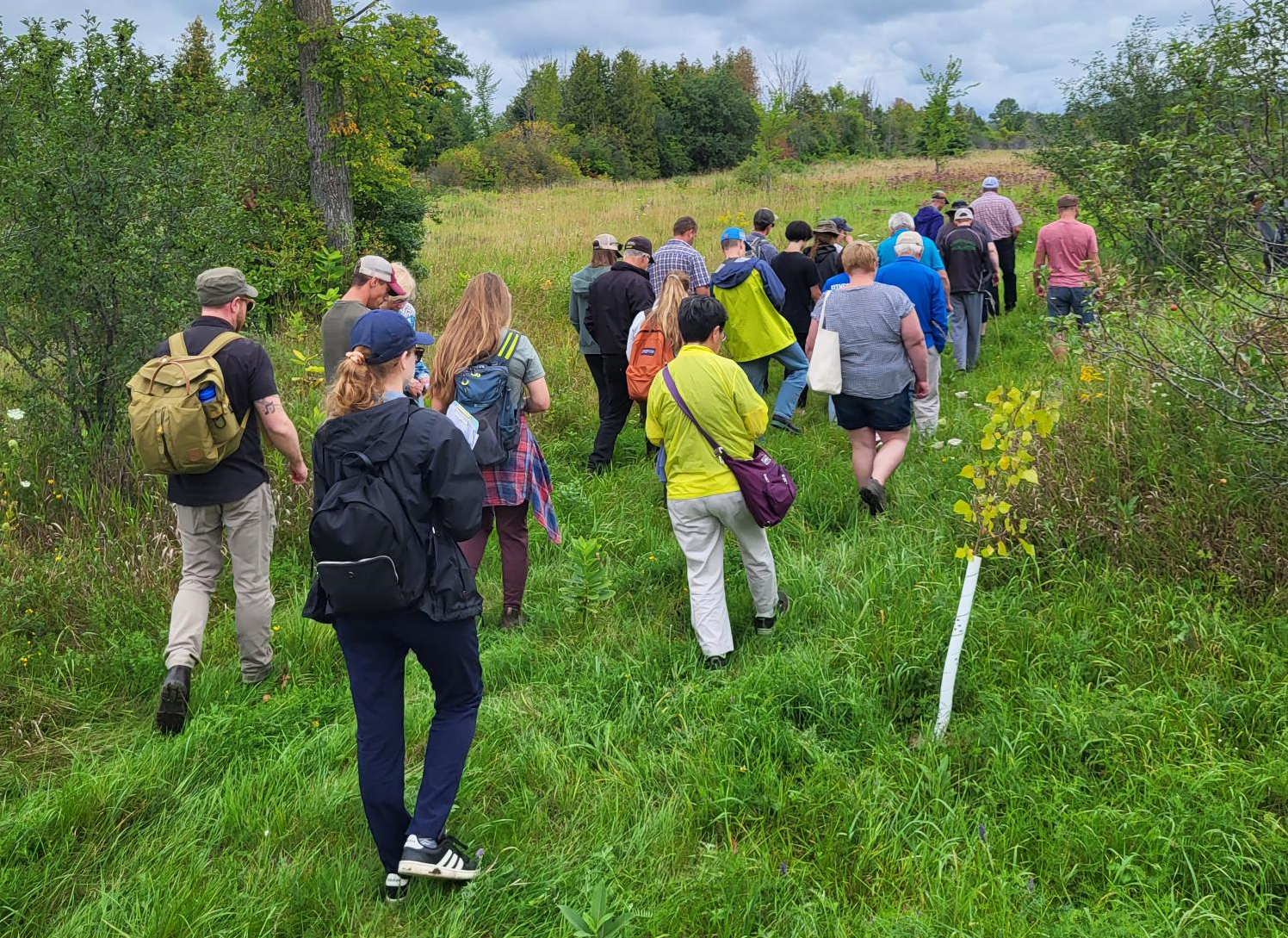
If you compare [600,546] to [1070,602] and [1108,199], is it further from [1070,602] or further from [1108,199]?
[1108,199]

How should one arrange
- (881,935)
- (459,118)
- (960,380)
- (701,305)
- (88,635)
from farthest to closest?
(459,118) < (960,380) < (88,635) < (701,305) < (881,935)

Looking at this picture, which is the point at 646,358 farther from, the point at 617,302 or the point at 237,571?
the point at 237,571

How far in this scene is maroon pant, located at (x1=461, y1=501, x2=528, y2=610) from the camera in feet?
16.0

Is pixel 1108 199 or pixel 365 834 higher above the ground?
pixel 1108 199

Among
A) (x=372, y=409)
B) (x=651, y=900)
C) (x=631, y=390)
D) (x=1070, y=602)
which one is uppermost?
(x=372, y=409)

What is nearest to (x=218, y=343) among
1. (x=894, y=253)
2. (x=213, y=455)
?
(x=213, y=455)

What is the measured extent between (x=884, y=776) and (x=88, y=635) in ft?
13.6

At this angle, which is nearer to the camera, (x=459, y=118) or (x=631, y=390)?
(x=631, y=390)

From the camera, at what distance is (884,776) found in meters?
3.36

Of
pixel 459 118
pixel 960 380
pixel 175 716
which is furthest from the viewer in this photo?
pixel 459 118

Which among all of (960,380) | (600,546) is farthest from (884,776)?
(960,380)

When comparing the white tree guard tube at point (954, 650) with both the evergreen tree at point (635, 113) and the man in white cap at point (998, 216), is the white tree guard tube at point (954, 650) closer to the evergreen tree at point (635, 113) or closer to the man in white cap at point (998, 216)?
the man in white cap at point (998, 216)

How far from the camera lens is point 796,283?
330 inches

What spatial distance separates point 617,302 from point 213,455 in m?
3.77
